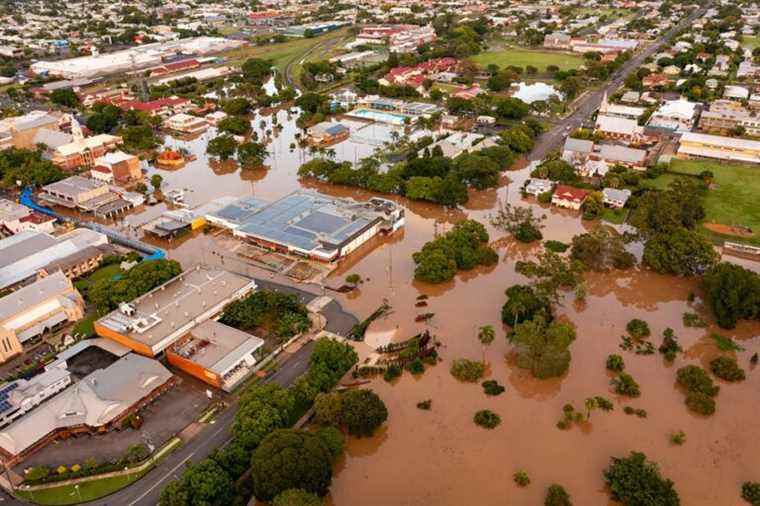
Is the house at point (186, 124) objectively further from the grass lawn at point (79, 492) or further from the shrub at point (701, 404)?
the shrub at point (701, 404)

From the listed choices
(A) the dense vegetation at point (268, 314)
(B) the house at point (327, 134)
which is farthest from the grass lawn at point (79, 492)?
(B) the house at point (327, 134)

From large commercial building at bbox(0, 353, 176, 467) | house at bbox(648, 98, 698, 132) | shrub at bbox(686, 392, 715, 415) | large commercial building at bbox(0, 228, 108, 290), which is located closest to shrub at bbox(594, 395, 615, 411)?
shrub at bbox(686, 392, 715, 415)

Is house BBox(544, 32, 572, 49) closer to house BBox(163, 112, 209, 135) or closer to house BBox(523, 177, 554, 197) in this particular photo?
house BBox(523, 177, 554, 197)

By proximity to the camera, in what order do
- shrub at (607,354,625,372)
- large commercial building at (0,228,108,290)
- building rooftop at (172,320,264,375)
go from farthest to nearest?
large commercial building at (0,228,108,290) → shrub at (607,354,625,372) → building rooftop at (172,320,264,375)

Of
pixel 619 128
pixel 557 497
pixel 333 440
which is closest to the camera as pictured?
pixel 557 497

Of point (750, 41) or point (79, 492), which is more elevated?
point (750, 41)

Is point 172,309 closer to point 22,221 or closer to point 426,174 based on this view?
point 22,221

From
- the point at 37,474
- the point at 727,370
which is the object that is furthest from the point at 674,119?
the point at 37,474
